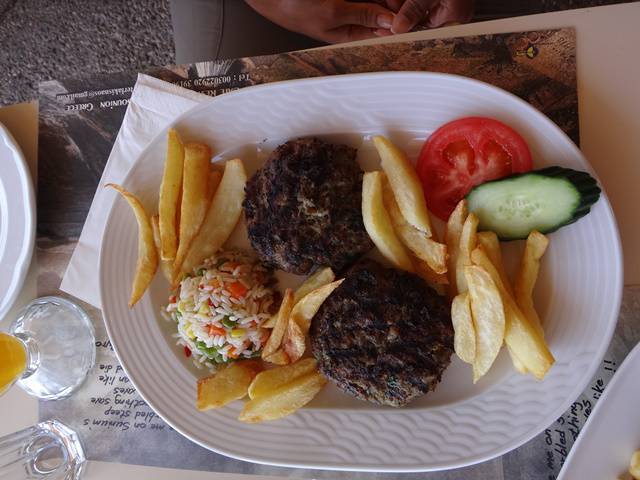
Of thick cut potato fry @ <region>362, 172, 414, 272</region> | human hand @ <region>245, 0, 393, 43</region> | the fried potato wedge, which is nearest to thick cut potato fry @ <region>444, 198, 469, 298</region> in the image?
thick cut potato fry @ <region>362, 172, 414, 272</region>

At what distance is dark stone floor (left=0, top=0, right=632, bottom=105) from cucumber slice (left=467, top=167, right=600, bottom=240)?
68.6 inches

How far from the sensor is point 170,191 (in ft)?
5.88

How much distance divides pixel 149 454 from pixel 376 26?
193 cm

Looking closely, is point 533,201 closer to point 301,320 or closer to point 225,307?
point 301,320

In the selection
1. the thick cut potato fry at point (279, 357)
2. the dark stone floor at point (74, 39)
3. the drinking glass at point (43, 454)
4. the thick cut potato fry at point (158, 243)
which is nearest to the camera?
the thick cut potato fry at point (279, 357)

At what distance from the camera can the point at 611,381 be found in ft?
5.28

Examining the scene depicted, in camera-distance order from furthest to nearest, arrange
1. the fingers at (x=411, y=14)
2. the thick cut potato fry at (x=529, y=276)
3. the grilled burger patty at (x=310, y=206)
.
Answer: the fingers at (x=411, y=14) → the grilled burger patty at (x=310, y=206) → the thick cut potato fry at (x=529, y=276)

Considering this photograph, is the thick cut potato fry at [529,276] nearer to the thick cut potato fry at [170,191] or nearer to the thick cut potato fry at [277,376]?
the thick cut potato fry at [277,376]

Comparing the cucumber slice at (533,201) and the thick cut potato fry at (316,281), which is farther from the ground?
the cucumber slice at (533,201)

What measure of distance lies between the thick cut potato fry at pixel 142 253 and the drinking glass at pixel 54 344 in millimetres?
491

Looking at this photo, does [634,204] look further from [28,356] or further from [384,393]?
[28,356]

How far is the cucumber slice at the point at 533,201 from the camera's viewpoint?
1479 mm

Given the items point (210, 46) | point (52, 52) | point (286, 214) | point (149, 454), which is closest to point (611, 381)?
point (286, 214)

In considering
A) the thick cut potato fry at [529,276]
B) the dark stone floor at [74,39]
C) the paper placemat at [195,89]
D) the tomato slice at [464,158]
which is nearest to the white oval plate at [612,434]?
the paper placemat at [195,89]
